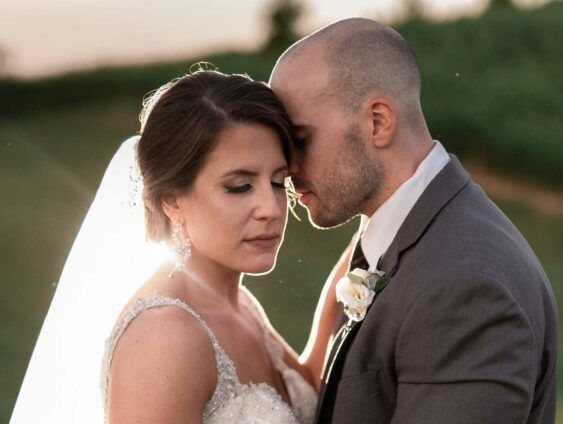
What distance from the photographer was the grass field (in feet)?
42.5

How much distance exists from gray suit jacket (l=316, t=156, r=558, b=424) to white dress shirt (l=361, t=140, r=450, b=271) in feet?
0.16

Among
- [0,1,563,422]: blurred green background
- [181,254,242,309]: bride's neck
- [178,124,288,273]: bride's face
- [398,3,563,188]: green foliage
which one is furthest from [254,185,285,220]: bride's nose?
[398,3,563,188]: green foliage

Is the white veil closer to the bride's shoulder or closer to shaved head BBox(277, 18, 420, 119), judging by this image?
the bride's shoulder

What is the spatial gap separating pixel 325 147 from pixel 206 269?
0.49 meters

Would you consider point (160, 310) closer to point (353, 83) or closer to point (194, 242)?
point (194, 242)

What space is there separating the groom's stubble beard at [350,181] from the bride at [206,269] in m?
0.14

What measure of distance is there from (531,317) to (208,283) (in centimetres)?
94

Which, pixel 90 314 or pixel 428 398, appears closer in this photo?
pixel 428 398

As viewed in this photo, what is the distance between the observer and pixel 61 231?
49.2ft

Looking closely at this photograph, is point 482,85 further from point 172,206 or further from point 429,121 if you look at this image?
point 172,206

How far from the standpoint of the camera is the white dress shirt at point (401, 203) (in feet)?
9.55

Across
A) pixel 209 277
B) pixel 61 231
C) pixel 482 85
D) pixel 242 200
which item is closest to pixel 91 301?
pixel 209 277

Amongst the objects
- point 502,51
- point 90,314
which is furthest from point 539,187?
point 90,314

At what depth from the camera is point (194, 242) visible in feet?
9.79
